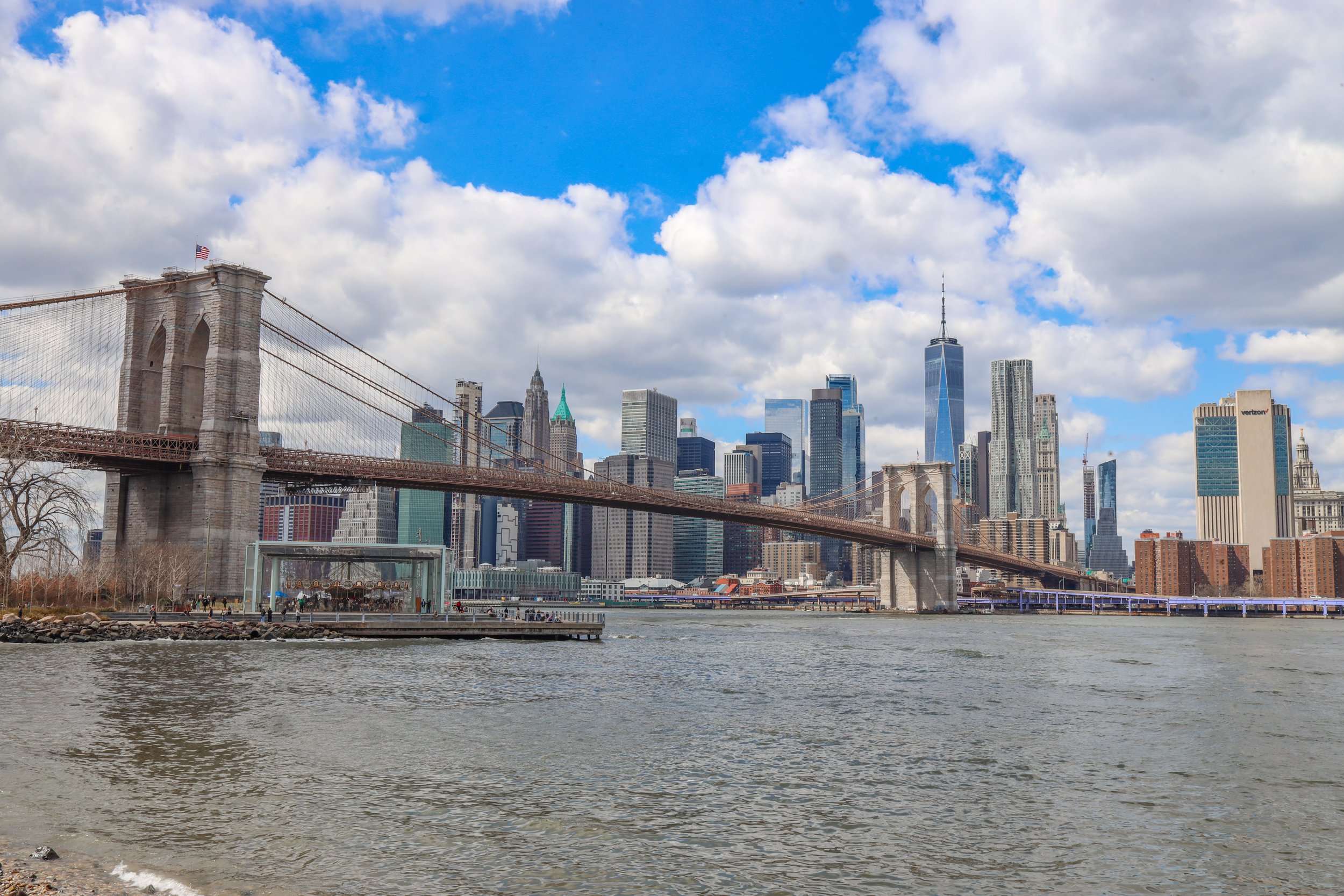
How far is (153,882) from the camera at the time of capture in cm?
1291

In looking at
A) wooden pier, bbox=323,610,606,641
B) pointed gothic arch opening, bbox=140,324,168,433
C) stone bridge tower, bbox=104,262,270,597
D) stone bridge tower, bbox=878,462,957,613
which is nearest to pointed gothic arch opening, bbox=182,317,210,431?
stone bridge tower, bbox=104,262,270,597

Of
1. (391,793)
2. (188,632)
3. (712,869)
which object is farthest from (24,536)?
(712,869)

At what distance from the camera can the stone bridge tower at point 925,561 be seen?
135500mm

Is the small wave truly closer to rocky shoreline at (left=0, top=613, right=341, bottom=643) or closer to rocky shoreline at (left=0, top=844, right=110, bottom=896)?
rocky shoreline at (left=0, top=844, right=110, bottom=896)

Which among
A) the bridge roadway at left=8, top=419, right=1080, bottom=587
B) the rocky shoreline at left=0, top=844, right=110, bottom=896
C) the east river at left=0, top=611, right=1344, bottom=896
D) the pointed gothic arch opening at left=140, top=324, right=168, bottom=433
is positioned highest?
the pointed gothic arch opening at left=140, top=324, right=168, bottom=433

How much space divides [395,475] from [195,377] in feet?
47.6

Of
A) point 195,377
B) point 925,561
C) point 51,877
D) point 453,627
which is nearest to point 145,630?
point 453,627

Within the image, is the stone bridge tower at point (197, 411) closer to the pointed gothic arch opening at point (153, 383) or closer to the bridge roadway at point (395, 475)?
the pointed gothic arch opening at point (153, 383)

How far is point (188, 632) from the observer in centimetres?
4944

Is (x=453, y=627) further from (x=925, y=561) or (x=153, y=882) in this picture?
(x=925, y=561)

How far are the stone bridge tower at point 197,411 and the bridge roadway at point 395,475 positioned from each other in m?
1.75

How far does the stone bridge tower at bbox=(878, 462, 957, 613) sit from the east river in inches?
3750

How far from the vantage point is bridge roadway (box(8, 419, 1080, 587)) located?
5725 cm

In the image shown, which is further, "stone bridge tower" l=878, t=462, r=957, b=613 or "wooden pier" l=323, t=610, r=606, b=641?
"stone bridge tower" l=878, t=462, r=957, b=613
